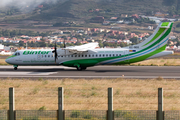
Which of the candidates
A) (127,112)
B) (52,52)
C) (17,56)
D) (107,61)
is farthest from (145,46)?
(127,112)

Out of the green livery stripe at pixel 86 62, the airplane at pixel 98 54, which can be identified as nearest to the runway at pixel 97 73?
the green livery stripe at pixel 86 62

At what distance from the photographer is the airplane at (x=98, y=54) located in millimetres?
40281

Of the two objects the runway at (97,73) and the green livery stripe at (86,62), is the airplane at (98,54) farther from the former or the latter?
the runway at (97,73)

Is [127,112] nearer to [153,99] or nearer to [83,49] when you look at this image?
[153,99]

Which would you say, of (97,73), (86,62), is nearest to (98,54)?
(86,62)

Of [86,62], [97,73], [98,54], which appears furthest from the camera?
[86,62]

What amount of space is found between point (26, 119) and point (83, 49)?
96.0 feet

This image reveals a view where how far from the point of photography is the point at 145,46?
40562 millimetres

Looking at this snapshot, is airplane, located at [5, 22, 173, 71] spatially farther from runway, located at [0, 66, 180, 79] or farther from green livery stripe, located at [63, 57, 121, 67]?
runway, located at [0, 66, 180, 79]

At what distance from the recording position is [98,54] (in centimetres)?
4181

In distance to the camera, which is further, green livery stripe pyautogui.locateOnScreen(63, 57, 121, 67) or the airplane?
green livery stripe pyautogui.locateOnScreen(63, 57, 121, 67)

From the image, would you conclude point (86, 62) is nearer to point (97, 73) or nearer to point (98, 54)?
point (98, 54)

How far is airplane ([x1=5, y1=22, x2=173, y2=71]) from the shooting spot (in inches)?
1586

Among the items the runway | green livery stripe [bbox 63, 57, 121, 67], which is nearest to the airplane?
green livery stripe [bbox 63, 57, 121, 67]
